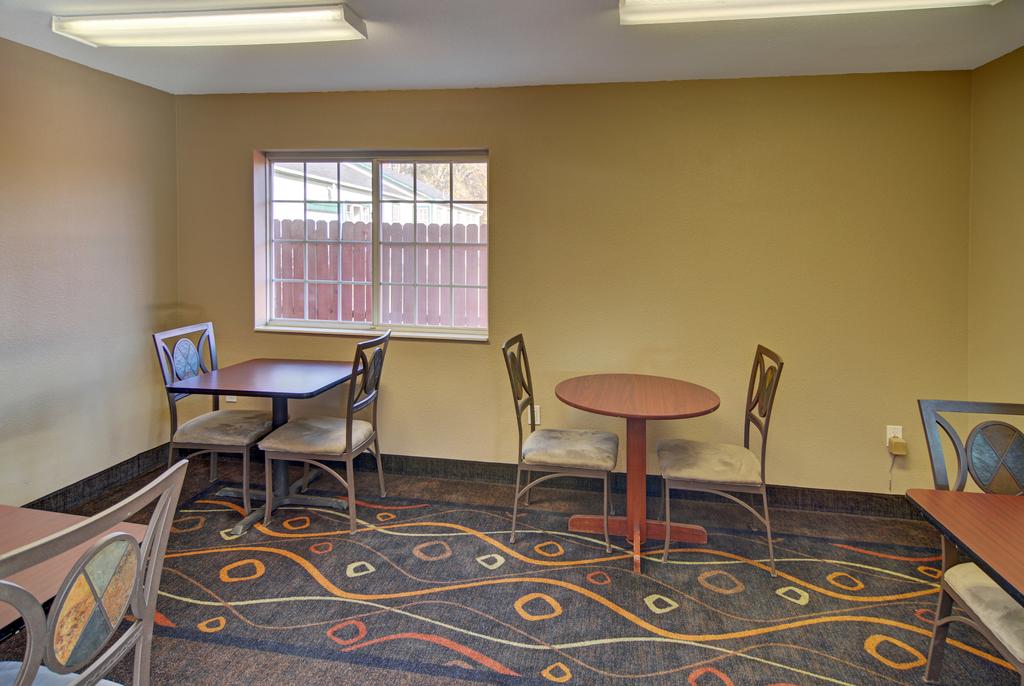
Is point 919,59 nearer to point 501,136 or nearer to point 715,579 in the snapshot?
point 501,136

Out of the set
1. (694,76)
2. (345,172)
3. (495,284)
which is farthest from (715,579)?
(345,172)

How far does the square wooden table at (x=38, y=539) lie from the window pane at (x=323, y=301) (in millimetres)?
2577

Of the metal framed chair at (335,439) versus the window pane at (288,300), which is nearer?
the metal framed chair at (335,439)

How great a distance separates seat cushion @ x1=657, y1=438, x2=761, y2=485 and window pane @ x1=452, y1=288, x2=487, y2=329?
1466mm

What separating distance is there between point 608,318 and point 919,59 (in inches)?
78.6

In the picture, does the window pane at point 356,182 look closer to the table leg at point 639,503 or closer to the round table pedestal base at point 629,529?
the table leg at point 639,503

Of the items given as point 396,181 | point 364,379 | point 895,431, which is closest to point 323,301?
point 396,181

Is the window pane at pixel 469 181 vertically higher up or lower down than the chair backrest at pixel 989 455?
higher up

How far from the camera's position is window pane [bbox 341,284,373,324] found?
13.4ft

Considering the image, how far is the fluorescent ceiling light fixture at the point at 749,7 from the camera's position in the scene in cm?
233

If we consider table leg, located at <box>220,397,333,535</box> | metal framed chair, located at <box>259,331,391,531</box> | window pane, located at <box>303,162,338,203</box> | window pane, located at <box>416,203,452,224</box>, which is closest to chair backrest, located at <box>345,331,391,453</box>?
metal framed chair, located at <box>259,331,391,531</box>

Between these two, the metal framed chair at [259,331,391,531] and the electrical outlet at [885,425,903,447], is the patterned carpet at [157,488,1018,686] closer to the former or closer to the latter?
the metal framed chair at [259,331,391,531]

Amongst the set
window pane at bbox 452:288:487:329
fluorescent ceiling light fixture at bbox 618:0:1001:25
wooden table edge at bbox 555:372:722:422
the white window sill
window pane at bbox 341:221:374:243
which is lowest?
wooden table edge at bbox 555:372:722:422

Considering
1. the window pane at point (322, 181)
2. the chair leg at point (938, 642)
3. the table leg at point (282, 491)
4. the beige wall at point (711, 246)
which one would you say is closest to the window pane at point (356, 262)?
the window pane at point (322, 181)
